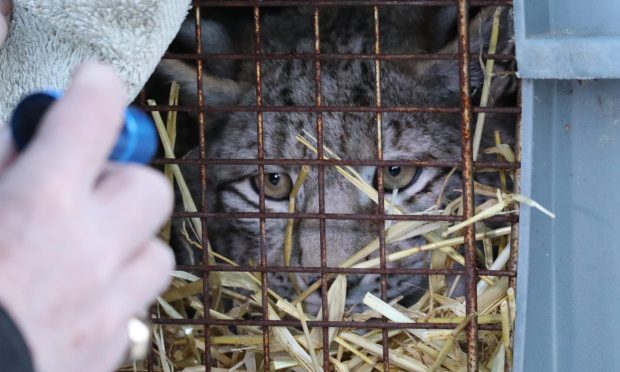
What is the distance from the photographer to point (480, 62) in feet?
6.38

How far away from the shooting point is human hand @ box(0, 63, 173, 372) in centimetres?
85

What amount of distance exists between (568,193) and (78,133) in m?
1.11

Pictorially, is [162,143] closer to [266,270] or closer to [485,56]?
[266,270]

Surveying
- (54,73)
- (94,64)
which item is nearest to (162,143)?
(54,73)

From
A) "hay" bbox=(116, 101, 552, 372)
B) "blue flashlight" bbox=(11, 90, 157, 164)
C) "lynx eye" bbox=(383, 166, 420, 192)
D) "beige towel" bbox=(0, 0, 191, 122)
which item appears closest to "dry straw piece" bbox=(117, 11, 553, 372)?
"hay" bbox=(116, 101, 552, 372)

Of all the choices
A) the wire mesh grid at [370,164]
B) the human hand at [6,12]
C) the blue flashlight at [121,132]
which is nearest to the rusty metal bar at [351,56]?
the wire mesh grid at [370,164]

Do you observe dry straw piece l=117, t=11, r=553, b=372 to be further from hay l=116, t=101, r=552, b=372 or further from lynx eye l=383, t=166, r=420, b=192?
lynx eye l=383, t=166, r=420, b=192

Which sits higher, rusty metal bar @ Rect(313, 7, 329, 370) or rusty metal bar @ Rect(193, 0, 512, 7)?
rusty metal bar @ Rect(193, 0, 512, 7)

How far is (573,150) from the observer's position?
1774 mm

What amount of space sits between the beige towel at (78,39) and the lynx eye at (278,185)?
30.0 inches

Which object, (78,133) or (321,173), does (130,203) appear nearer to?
(78,133)

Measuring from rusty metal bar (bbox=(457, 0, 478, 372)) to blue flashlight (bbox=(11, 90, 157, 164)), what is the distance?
0.92 m

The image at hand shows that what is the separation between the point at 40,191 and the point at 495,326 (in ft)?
4.01

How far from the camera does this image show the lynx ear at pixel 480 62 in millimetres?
2039
